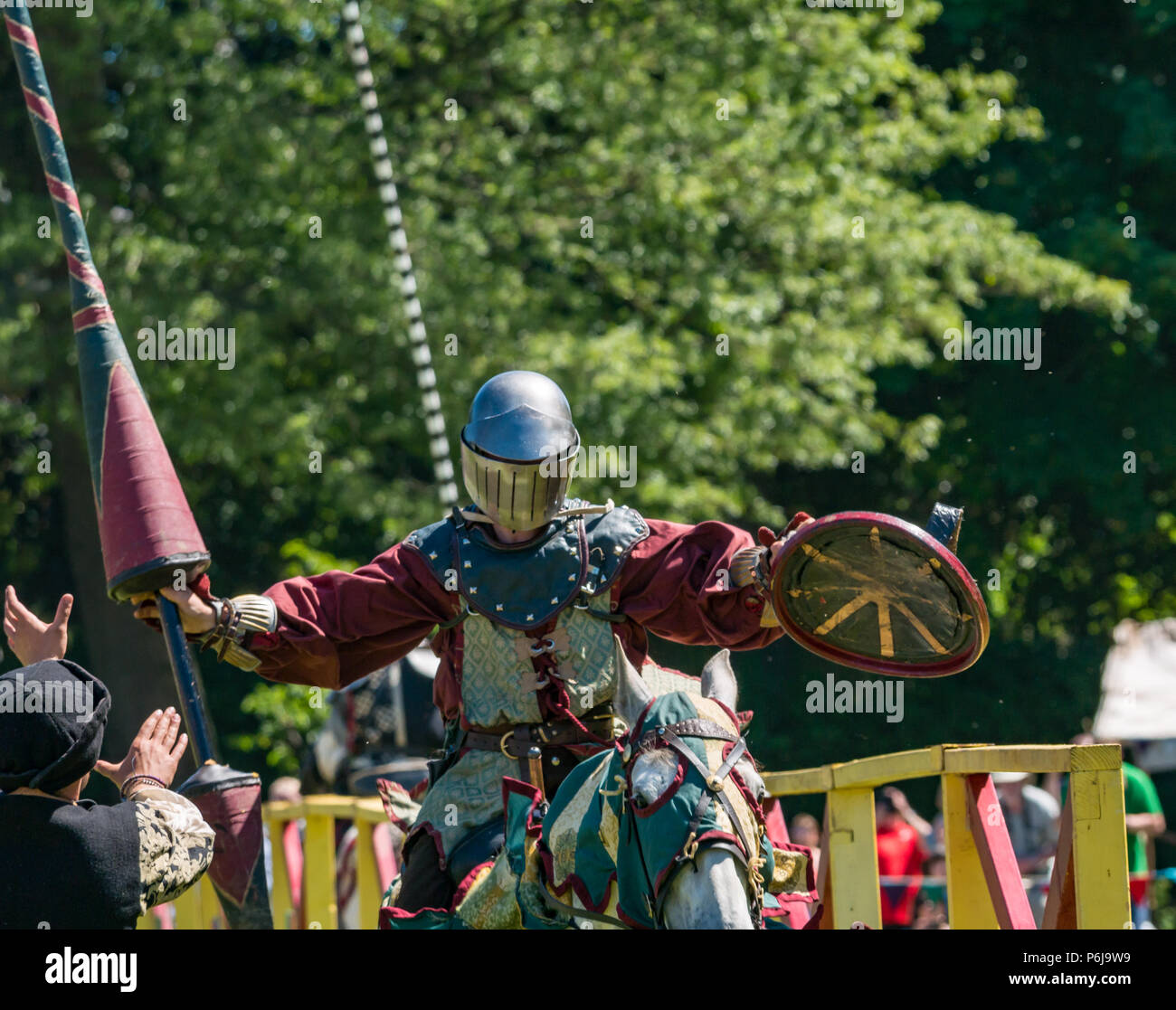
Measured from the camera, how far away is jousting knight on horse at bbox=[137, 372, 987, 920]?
161 inches

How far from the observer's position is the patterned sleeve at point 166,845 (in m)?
3.36

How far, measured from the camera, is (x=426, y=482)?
12930mm

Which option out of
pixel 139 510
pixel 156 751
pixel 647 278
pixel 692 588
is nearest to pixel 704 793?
pixel 692 588

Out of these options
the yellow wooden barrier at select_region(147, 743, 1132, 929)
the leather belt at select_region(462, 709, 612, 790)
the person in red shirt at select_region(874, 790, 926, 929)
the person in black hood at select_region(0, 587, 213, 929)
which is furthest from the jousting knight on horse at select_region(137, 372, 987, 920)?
the person in red shirt at select_region(874, 790, 926, 929)

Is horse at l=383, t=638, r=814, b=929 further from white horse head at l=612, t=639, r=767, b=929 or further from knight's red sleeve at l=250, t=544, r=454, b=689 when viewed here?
knight's red sleeve at l=250, t=544, r=454, b=689

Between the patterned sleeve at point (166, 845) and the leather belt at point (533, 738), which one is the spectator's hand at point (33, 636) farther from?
the leather belt at point (533, 738)

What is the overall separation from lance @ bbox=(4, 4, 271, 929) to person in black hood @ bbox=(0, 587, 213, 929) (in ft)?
2.77

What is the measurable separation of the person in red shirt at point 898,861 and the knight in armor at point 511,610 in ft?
16.8

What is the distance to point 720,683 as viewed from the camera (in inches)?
138

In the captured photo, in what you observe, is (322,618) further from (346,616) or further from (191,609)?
(191,609)

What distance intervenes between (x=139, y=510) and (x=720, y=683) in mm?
1712
